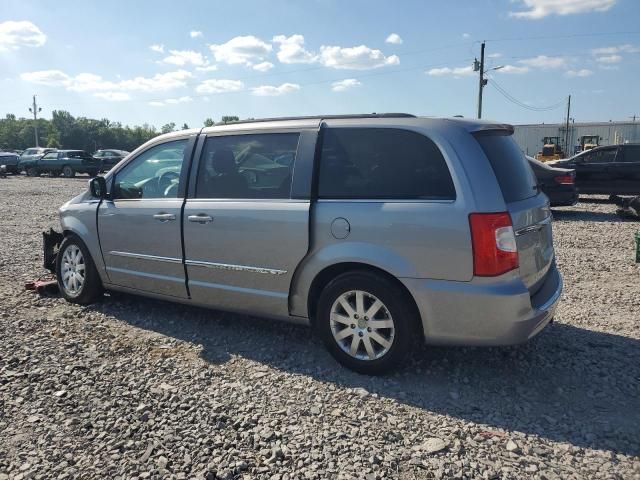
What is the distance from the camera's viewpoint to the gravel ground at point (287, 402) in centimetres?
286

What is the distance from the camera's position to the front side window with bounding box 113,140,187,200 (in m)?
4.83

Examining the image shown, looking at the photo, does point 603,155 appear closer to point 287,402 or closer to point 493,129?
point 493,129

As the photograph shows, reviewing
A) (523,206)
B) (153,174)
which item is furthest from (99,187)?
(523,206)

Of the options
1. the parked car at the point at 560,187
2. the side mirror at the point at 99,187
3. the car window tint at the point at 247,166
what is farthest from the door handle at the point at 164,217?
the parked car at the point at 560,187

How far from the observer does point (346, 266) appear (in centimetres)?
386

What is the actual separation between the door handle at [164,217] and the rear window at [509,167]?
8.59 feet

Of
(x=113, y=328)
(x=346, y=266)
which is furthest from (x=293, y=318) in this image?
(x=113, y=328)

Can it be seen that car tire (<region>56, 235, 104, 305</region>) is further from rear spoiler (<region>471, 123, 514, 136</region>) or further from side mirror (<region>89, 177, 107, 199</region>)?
rear spoiler (<region>471, 123, 514, 136</region>)

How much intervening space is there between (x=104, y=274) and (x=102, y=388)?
1897 mm

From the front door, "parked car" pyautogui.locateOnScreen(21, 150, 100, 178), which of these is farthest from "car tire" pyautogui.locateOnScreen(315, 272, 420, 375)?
"parked car" pyautogui.locateOnScreen(21, 150, 100, 178)

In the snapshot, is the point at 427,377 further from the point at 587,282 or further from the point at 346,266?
the point at 587,282

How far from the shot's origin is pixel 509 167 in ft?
12.5

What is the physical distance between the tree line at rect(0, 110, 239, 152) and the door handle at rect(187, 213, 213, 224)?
88.8 m

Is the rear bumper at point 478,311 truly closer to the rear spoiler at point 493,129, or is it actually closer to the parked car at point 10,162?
the rear spoiler at point 493,129
